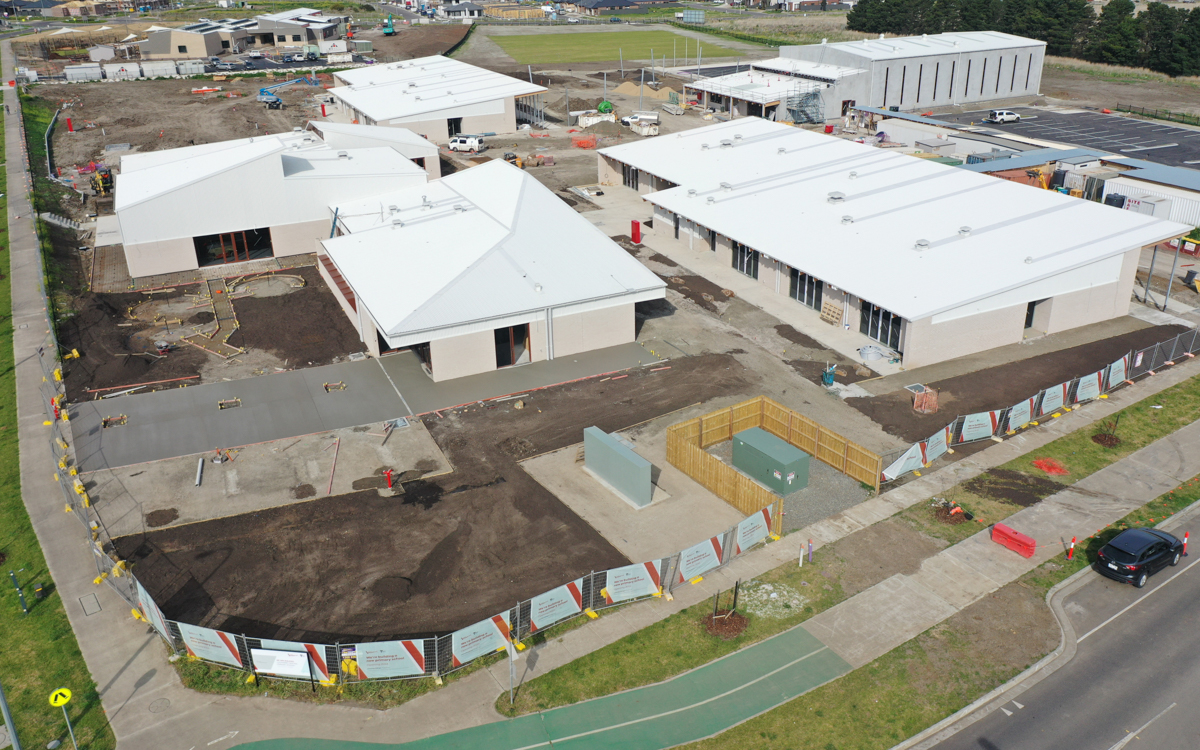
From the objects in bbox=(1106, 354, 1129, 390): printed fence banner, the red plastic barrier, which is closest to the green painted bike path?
the red plastic barrier

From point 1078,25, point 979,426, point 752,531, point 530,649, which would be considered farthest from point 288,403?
point 1078,25

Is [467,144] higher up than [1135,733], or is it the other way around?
[467,144]

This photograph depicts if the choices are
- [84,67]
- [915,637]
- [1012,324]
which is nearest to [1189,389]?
[1012,324]

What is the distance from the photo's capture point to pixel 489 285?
141ft

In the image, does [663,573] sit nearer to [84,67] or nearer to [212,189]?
[212,189]

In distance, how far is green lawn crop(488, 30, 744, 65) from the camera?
149000 mm

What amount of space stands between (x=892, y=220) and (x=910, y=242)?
3466 millimetres

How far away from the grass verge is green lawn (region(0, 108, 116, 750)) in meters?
16.6

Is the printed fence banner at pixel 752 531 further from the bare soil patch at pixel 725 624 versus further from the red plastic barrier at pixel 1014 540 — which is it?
the red plastic barrier at pixel 1014 540

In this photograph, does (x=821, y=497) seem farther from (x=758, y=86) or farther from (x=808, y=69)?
(x=808, y=69)

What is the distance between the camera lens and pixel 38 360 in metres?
44.3

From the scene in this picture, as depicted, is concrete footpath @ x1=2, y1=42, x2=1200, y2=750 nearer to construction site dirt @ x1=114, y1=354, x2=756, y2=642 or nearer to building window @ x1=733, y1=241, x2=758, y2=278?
construction site dirt @ x1=114, y1=354, x2=756, y2=642

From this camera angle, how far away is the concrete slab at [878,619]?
2550 centimetres

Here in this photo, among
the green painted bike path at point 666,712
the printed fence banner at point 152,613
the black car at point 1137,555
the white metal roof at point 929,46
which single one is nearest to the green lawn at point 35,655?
the printed fence banner at point 152,613
